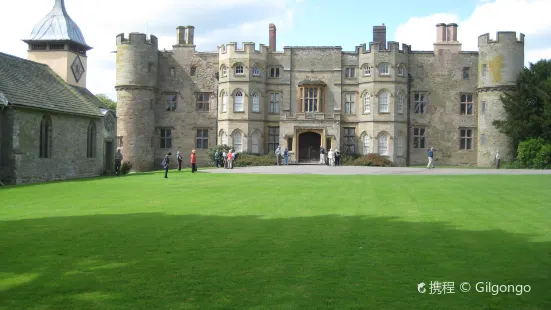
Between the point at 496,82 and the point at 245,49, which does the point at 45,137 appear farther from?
the point at 496,82

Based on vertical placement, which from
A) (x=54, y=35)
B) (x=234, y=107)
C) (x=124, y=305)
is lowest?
(x=124, y=305)

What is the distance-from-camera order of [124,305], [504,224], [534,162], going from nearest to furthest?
[124,305] → [504,224] → [534,162]

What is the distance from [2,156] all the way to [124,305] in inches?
898

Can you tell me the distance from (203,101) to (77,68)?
12139mm

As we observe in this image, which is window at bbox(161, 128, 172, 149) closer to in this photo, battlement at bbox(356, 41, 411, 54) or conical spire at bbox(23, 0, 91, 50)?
conical spire at bbox(23, 0, 91, 50)

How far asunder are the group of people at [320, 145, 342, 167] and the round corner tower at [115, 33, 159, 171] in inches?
597

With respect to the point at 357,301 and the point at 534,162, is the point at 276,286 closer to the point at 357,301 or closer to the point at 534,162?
the point at 357,301

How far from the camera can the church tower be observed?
39688 millimetres

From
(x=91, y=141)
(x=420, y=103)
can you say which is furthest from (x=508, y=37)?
(x=91, y=141)

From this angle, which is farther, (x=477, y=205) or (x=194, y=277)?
(x=477, y=205)

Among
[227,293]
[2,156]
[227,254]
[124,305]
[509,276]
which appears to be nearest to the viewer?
[124,305]

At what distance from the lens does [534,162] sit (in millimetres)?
39312

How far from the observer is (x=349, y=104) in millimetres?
48344

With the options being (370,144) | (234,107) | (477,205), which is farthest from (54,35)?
(477,205)
